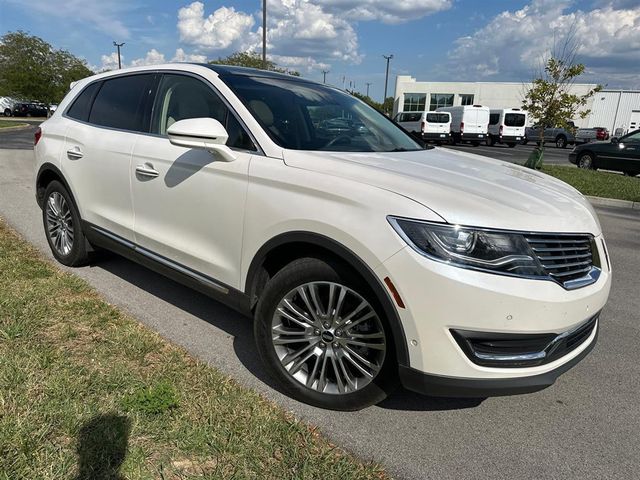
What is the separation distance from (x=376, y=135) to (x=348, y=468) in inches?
86.9

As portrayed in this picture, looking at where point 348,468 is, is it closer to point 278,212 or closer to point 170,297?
point 278,212

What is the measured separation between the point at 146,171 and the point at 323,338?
179 cm

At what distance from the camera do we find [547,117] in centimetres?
1485

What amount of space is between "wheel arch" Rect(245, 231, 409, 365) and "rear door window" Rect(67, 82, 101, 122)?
2586 millimetres

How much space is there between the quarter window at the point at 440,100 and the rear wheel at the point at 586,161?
4729 centimetres

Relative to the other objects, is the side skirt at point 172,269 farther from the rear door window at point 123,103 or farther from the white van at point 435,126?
the white van at point 435,126

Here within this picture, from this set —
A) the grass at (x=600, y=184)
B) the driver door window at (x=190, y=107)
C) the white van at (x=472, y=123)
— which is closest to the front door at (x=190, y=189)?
the driver door window at (x=190, y=107)

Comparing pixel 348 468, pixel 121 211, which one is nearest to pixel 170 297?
pixel 121 211

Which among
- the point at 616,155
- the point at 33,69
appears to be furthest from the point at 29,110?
the point at 616,155

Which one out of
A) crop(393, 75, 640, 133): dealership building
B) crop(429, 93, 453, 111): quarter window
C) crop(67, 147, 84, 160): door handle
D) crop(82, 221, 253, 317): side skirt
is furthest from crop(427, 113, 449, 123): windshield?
crop(429, 93, 453, 111): quarter window

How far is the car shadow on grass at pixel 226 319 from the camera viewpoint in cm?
280

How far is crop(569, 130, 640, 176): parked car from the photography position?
14391 millimetres

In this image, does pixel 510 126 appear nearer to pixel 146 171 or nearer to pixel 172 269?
pixel 146 171

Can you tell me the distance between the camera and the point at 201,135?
106 inches
